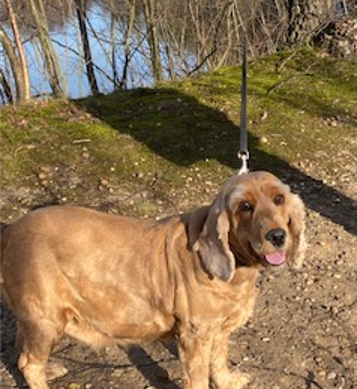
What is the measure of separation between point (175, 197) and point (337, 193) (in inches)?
67.0

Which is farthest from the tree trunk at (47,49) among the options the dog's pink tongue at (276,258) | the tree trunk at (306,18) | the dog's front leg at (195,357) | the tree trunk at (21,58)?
the dog's pink tongue at (276,258)

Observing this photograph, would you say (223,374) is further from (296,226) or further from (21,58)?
(21,58)

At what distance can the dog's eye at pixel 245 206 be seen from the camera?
327cm

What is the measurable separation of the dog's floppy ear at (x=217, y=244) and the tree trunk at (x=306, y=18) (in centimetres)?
811

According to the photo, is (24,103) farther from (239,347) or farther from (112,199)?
(239,347)

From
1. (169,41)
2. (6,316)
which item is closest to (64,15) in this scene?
(169,41)

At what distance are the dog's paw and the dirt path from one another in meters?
0.04

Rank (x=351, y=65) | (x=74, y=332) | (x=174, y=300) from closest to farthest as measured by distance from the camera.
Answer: (x=174, y=300) < (x=74, y=332) < (x=351, y=65)

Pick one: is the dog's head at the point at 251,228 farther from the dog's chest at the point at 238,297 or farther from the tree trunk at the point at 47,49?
the tree trunk at the point at 47,49

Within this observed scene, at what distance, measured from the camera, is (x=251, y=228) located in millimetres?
3240

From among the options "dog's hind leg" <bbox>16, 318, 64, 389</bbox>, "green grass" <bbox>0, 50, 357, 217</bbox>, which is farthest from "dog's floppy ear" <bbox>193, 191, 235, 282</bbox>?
"green grass" <bbox>0, 50, 357, 217</bbox>

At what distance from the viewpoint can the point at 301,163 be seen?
23.5 feet

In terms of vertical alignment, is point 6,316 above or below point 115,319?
below

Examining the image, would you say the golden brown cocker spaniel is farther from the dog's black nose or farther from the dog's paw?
the dog's paw
